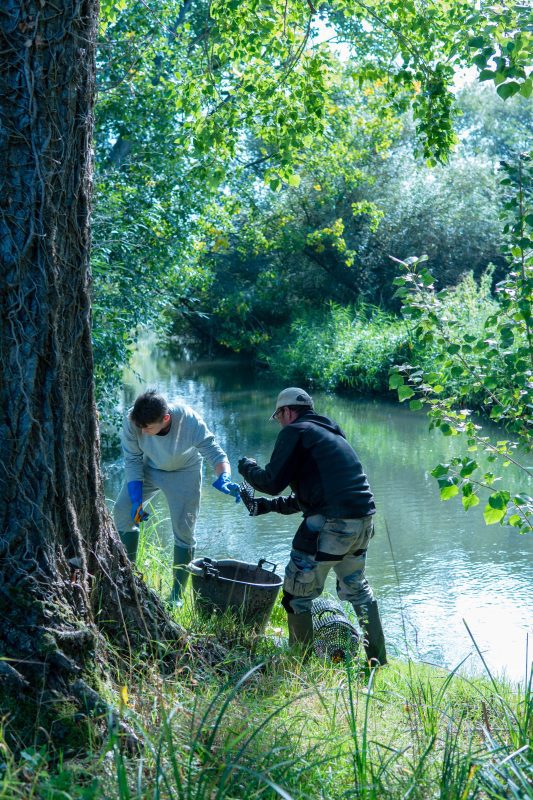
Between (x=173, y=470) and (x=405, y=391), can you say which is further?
(x=173, y=470)

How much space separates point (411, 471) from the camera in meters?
13.5

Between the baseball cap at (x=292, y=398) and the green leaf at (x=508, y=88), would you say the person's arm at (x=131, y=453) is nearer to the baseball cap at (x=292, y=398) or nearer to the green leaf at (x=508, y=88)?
the baseball cap at (x=292, y=398)

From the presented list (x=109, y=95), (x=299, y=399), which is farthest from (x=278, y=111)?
(x=109, y=95)

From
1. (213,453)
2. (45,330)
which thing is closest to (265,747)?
(45,330)

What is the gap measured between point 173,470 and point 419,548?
432 centimetres

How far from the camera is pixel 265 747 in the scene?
2973mm

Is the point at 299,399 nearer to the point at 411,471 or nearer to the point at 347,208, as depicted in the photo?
the point at 411,471

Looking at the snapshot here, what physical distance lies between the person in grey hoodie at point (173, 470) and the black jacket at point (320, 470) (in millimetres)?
754

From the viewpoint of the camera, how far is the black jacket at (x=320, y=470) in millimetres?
5043

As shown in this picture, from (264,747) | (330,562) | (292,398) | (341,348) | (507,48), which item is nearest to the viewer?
(264,747)

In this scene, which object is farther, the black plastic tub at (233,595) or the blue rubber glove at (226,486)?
the blue rubber glove at (226,486)

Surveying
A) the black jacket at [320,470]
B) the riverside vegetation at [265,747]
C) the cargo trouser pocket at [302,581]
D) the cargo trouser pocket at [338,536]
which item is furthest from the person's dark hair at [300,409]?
the riverside vegetation at [265,747]

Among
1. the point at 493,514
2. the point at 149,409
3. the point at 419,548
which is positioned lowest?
the point at 419,548

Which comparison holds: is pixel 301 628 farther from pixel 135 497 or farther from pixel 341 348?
pixel 341 348
